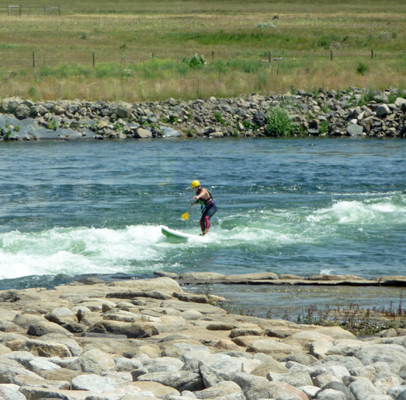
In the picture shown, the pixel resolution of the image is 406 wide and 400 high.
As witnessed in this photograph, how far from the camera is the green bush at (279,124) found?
37844 millimetres

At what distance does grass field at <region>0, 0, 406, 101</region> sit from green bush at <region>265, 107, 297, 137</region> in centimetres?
462

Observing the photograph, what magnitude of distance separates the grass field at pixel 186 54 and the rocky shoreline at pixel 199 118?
2.02m

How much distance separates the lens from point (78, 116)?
123ft

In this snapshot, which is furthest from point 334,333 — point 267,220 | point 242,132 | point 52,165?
point 242,132

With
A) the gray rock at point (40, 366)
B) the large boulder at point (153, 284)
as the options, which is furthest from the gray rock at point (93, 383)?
the large boulder at point (153, 284)

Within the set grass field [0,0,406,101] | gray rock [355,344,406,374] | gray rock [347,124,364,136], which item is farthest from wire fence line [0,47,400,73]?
gray rock [355,344,406,374]

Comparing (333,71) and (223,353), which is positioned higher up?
(333,71)

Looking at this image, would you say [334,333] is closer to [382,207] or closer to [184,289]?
[184,289]

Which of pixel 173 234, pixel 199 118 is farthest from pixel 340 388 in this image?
pixel 199 118

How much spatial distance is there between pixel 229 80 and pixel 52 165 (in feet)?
58.9

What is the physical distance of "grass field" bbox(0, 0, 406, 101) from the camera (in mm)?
42125

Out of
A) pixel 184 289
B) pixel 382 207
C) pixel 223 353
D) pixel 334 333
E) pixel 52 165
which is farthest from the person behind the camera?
pixel 52 165

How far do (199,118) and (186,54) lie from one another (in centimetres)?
2207

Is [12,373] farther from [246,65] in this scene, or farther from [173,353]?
[246,65]
